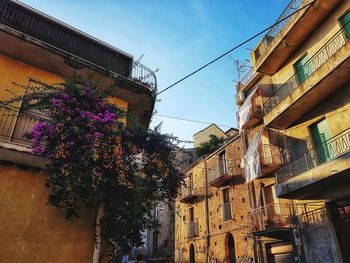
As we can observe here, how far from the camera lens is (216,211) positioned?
1973cm

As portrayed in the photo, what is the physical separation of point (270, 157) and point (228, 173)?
17.6 feet

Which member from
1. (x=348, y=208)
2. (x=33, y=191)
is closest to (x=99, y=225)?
(x=33, y=191)

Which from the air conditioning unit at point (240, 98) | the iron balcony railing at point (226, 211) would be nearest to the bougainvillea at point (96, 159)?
the air conditioning unit at point (240, 98)

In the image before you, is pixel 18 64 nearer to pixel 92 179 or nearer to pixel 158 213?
pixel 92 179

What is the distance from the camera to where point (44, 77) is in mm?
8227

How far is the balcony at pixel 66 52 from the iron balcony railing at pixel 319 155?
643 cm

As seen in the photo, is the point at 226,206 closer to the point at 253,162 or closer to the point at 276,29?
the point at 253,162

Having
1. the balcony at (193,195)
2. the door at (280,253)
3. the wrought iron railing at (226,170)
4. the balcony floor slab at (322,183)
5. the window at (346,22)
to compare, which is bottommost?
the door at (280,253)

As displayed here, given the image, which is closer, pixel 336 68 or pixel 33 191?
pixel 33 191

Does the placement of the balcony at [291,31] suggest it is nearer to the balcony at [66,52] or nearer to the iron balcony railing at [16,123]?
the balcony at [66,52]

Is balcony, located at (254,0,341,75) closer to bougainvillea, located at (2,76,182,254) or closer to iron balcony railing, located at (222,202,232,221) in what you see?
bougainvillea, located at (2,76,182,254)

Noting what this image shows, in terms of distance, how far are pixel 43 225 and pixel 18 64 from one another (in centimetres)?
457

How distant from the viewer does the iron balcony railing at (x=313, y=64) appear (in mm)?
10508

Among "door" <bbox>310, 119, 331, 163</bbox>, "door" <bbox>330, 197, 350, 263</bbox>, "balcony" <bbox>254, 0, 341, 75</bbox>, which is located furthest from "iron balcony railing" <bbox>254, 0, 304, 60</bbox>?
"door" <bbox>330, 197, 350, 263</bbox>
